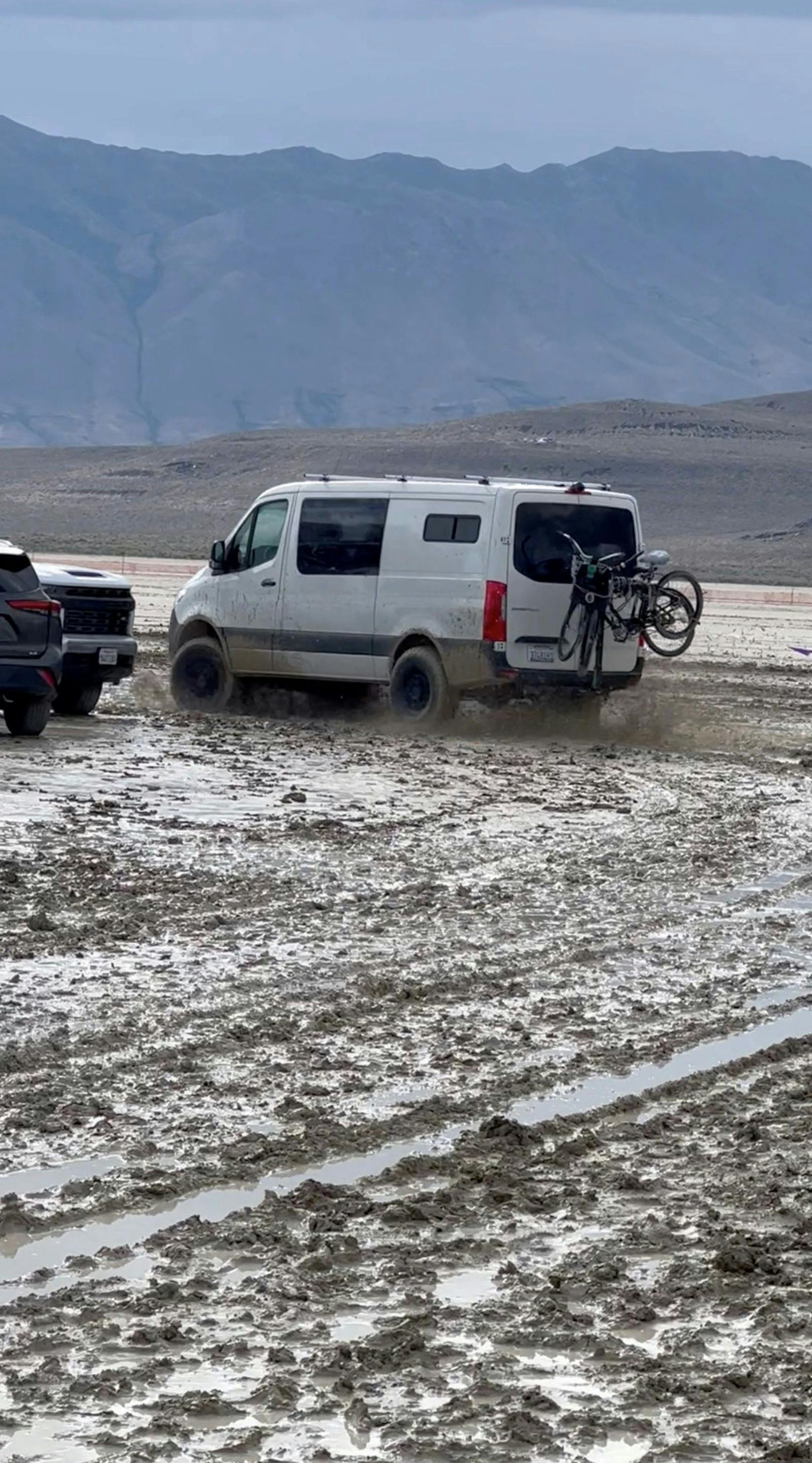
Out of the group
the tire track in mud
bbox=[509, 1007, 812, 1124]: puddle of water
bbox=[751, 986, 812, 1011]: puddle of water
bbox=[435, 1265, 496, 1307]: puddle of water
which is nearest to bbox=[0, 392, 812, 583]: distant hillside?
bbox=[751, 986, 812, 1011]: puddle of water

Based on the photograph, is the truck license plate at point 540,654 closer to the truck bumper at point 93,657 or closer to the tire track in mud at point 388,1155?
the truck bumper at point 93,657

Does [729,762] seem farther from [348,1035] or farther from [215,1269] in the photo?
[215,1269]

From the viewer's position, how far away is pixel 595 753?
18500 millimetres

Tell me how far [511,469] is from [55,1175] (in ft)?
365

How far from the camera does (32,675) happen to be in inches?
681

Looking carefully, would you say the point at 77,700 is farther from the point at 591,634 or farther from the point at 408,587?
the point at 591,634

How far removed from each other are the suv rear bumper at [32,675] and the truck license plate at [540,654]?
3760 millimetres

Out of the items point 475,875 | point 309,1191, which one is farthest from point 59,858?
point 309,1191

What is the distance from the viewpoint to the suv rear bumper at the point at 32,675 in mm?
17188

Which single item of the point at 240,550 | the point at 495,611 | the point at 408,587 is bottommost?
the point at 495,611

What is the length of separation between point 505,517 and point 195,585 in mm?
3844

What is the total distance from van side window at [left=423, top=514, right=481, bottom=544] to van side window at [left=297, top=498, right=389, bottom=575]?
0.52 meters

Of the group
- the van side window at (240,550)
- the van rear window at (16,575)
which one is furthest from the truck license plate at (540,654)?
the van rear window at (16,575)

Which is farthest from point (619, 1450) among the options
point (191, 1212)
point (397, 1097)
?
point (397, 1097)
